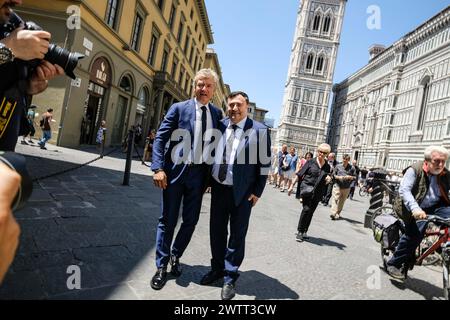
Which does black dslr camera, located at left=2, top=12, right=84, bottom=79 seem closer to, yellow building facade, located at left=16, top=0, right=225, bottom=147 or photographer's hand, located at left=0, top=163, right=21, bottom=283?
photographer's hand, located at left=0, top=163, right=21, bottom=283

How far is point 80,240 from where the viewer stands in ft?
11.2

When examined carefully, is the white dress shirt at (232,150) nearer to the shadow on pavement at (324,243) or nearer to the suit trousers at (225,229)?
the suit trousers at (225,229)

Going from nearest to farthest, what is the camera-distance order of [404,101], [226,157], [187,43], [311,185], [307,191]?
[226,157] < [307,191] < [311,185] < [187,43] < [404,101]

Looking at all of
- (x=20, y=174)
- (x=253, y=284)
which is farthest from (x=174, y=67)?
(x=20, y=174)

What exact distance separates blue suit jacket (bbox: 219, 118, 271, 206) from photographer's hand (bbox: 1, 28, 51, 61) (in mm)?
1877

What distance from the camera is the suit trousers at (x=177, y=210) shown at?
2.95 metres

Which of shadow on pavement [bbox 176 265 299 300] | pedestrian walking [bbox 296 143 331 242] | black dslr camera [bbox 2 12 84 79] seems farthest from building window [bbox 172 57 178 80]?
black dslr camera [bbox 2 12 84 79]

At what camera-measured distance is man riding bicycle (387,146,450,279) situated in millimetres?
3762

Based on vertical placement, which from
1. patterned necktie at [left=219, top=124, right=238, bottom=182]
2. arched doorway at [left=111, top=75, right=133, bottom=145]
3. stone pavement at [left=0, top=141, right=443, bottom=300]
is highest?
arched doorway at [left=111, top=75, right=133, bottom=145]

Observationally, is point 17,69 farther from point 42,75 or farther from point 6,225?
point 6,225

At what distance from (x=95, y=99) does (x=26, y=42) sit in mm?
14040

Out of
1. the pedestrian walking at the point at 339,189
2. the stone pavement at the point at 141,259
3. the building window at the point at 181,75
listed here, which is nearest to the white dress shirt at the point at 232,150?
the stone pavement at the point at 141,259
